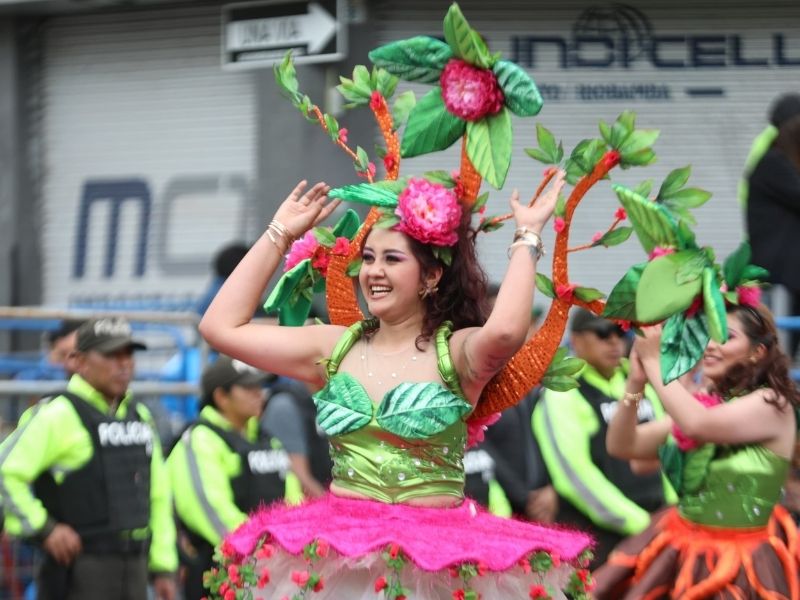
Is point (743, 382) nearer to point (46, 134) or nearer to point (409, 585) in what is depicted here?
point (409, 585)

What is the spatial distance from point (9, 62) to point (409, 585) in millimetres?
10216

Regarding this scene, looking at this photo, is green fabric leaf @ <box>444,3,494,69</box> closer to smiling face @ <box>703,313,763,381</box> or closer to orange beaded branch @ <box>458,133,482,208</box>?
orange beaded branch @ <box>458,133,482,208</box>

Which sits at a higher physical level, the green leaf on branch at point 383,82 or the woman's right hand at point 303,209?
the green leaf on branch at point 383,82

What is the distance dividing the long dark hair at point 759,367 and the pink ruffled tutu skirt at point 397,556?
4.82ft

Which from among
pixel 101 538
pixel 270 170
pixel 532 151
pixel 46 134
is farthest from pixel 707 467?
pixel 46 134

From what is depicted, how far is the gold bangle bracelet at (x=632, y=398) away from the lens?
222 inches

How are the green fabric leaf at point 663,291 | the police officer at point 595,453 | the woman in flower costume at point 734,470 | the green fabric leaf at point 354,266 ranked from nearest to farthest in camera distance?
the green fabric leaf at point 663,291
the green fabric leaf at point 354,266
the woman in flower costume at point 734,470
the police officer at point 595,453

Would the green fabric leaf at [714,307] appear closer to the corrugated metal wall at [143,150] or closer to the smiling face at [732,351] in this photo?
the smiling face at [732,351]

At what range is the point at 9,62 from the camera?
13156 mm

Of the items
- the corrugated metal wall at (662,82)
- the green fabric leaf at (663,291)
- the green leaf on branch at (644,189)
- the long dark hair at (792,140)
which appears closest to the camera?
the green fabric leaf at (663,291)

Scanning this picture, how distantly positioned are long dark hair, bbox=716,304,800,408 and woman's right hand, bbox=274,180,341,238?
1.73 metres

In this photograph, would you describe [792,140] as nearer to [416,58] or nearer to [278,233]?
[416,58]

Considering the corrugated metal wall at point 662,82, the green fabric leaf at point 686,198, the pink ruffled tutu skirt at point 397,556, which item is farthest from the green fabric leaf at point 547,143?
the corrugated metal wall at point 662,82

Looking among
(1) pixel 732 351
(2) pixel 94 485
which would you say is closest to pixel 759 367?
(1) pixel 732 351
